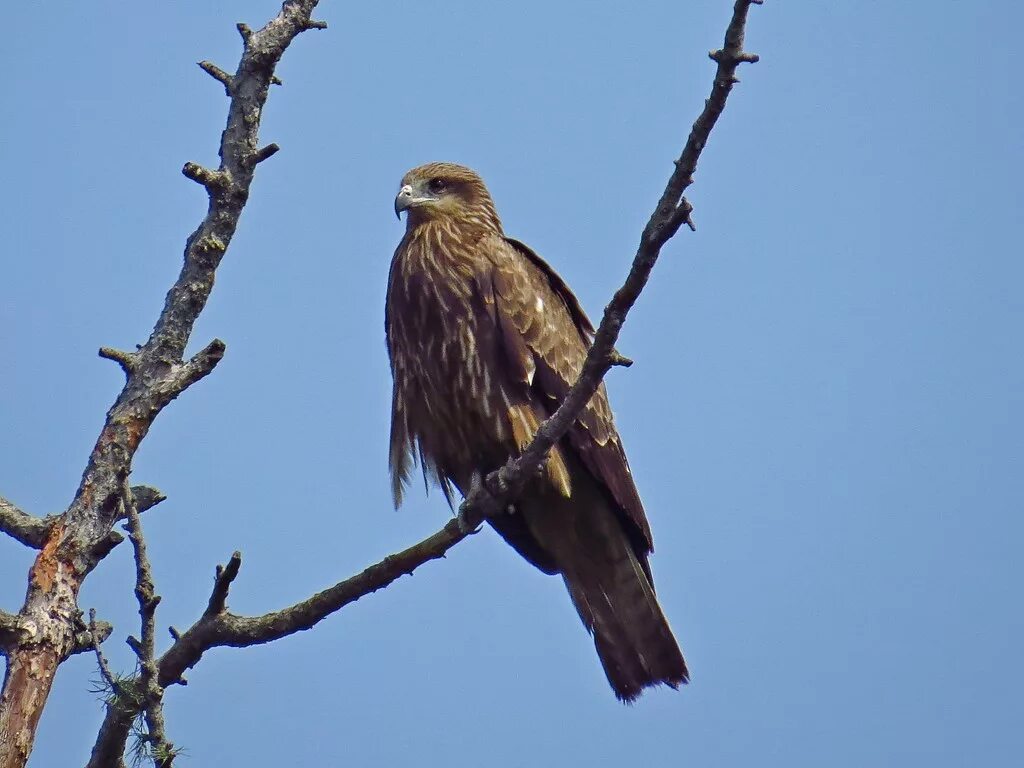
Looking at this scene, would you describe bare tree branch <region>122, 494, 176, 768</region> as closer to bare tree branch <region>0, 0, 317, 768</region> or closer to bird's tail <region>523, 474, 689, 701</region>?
bare tree branch <region>0, 0, 317, 768</region>

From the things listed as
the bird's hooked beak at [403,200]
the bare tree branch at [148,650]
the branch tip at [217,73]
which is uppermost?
the bird's hooked beak at [403,200]

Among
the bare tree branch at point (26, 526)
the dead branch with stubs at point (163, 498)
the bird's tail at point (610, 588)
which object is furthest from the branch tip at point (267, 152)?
the bird's tail at point (610, 588)

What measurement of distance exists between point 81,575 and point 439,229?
9.90 ft

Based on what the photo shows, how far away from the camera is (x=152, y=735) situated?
3500 mm

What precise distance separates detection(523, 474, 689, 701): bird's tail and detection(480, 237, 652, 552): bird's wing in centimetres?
12

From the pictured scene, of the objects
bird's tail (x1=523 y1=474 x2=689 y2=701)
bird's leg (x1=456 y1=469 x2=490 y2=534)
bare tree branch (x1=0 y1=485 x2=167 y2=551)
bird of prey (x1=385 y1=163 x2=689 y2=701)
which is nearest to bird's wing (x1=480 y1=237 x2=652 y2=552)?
bird of prey (x1=385 y1=163 x2=689 y2=701)

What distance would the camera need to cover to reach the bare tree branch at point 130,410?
3389 mm

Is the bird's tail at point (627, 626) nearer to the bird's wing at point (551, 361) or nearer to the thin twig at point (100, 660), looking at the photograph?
the bird's wing at point (551, 361)

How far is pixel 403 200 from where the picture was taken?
6473mm

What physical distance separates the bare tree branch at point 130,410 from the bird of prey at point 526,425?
5.57 feet

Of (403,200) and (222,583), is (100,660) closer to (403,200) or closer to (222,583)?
(222,583)

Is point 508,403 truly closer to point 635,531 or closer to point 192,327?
point 635,531

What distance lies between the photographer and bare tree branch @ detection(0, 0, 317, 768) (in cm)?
339

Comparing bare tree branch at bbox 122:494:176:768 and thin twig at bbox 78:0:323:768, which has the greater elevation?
thin twig at bbox 78:0:323:768
